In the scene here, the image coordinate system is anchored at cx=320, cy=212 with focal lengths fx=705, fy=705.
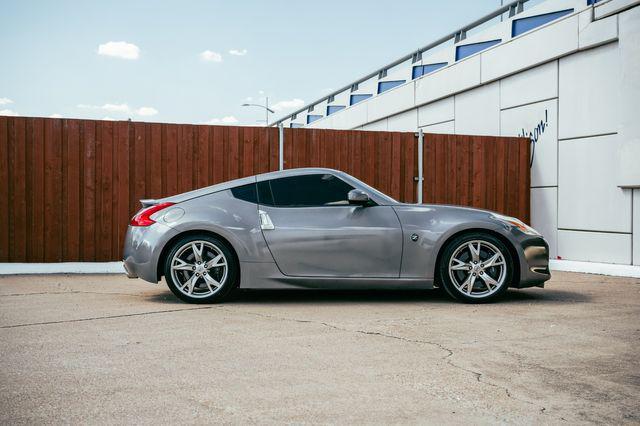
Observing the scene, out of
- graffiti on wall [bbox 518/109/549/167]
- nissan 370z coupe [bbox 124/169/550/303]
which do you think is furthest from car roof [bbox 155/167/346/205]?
graffiti on wall [bbox 518/109/549/167]

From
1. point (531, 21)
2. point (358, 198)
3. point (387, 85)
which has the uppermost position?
point (387, 85)

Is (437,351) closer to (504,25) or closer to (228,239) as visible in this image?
(228,239)

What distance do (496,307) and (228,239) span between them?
265 cm

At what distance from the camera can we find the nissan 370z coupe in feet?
22.2

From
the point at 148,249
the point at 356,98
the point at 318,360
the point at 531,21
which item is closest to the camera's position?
the point at 318,360

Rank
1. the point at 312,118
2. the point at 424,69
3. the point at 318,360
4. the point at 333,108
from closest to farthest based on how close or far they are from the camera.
Result: the point at 318,360
the point at 424,69
the point at 333,108
the point at 312,118

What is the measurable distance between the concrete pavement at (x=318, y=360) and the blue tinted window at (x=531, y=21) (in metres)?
7.05

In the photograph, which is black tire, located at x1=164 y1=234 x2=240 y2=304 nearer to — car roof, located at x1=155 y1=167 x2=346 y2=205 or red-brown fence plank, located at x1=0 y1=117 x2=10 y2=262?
car roof, located at x1=155 y1=167 x2=346 y2=205

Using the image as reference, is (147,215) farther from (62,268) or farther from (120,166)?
(120,166)

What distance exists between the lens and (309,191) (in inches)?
279

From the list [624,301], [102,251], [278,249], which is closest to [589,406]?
[278,249]

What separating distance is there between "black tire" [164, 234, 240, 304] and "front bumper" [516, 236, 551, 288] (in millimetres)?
2802

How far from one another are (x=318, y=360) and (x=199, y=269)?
2663 mm

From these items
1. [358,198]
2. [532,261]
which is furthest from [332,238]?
[532,261]
